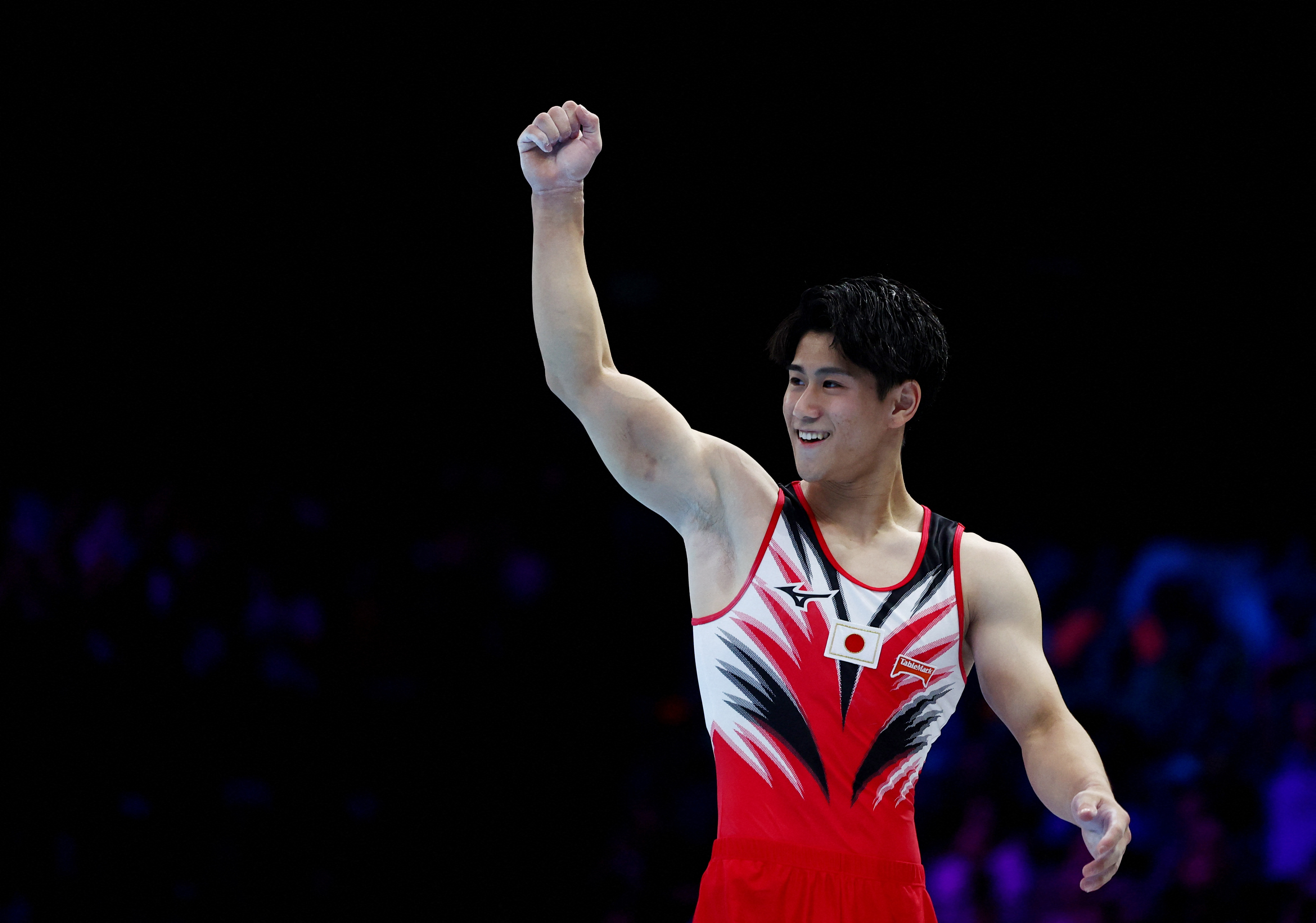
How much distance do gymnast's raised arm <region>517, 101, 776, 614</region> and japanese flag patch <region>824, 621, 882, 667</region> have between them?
22cm

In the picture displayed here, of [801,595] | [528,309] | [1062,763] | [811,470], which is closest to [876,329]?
[811,470]

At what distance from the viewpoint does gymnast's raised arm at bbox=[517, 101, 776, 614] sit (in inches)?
98.6

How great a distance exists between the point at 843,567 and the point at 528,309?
→ 3220mm

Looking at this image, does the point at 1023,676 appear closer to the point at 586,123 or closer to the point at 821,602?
the point at 821,602

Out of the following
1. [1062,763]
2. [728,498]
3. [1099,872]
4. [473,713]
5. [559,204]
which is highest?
[559,204]

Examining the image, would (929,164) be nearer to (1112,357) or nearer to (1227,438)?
(1112,357)

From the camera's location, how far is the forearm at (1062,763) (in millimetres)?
2441

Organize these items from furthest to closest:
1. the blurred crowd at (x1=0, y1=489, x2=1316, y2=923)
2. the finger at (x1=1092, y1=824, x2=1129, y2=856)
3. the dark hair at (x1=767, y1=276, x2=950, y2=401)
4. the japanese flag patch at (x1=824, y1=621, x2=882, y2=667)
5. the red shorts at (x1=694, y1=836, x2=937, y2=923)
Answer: the blurred crowd at (x1=0, y1=489, x2=1316, y2=923) < the dark hair at (x1=767, y1=276, x2=950, y2=401) < the japanese flag patch at (x1=824, y1=621, x2=882, y2=667) < the red shorts at (x1=694, y1=836, x2=937, y2=923) < the finger at (x1=1092, y1=824, x2=1129, y2=856)

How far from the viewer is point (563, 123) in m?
2.59

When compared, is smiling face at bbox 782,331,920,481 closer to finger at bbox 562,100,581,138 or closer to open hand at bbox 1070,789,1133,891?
finger at bbox 562,100,581,138

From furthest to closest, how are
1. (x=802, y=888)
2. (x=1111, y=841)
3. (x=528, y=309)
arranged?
1. (x=528, y=309)
2. (x=802, y=888)
3. (x=1111, y=841)

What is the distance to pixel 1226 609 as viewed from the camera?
5797mm

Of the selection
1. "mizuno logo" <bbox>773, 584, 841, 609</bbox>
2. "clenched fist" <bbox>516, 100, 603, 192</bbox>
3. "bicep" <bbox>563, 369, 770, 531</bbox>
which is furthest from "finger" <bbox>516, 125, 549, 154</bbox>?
"mizuno logo" <bbox>773, 584, 841, 609</bbox>

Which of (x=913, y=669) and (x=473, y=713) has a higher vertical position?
(x=913, y=669)
